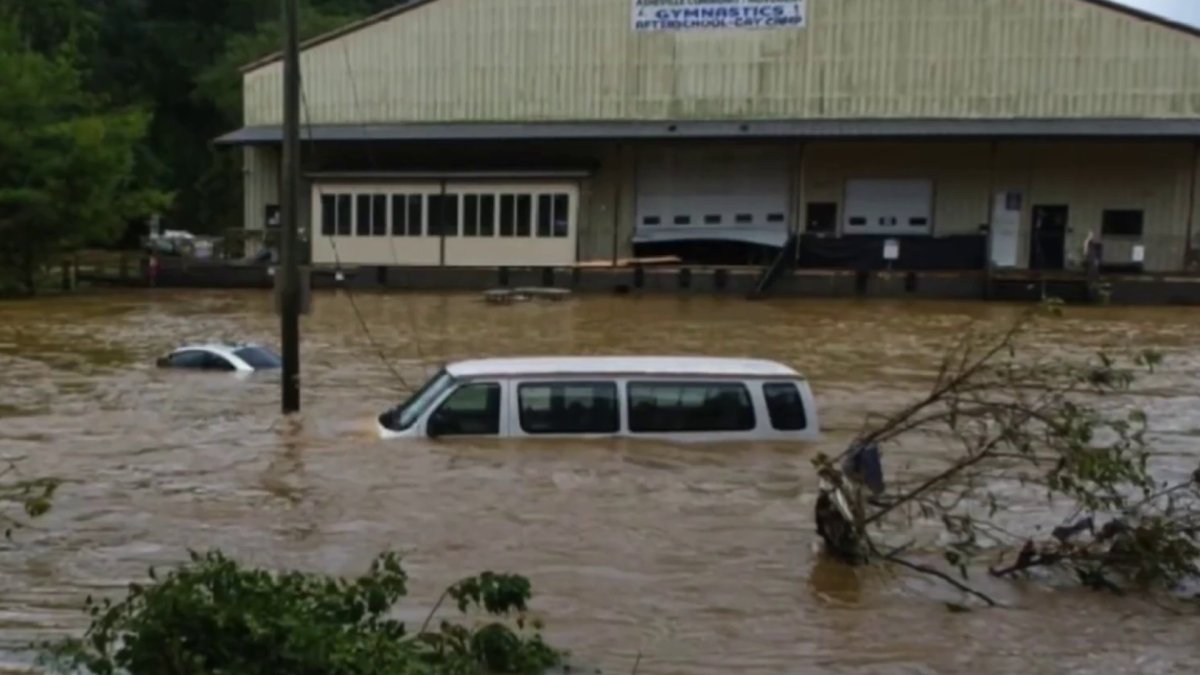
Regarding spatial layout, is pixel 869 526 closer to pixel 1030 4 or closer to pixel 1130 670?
pixel 1130 670

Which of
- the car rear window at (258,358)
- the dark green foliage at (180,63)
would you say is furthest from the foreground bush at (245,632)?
the dark green foliage at (180,63)

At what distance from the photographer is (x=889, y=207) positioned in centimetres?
4769

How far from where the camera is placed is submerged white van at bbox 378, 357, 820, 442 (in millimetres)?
13047

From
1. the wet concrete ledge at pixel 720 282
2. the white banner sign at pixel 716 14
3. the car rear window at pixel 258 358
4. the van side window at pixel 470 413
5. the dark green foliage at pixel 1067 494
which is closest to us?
the dark green foliage at pixel 1067 494

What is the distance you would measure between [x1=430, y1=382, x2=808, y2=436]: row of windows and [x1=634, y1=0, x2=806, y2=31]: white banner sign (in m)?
35.8

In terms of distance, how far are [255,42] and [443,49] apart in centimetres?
2041

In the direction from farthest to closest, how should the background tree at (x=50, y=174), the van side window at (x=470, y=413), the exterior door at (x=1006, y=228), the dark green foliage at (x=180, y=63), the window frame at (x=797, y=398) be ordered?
the dark green foliage at (x=180, y=63) → the exterior door at (x=1006, y=228) → the background tree at (x=50, y=174) → the window frame at (x=797, y=398) → the van side window at (x=470, y=413)

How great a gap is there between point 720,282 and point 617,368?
30.6 metres

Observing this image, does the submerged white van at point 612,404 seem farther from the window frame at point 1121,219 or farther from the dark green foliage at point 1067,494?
the window frame at point 1121,219

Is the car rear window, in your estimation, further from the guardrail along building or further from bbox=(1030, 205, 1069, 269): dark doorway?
bbox=(1030, 205, 1069, 269): dark doorway

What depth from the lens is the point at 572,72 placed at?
49000mm

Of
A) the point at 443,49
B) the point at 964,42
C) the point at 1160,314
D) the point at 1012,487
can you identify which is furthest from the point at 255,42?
the point at 1012,487

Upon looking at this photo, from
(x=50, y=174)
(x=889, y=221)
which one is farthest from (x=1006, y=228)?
(x=50, y=174)

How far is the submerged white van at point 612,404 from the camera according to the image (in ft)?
42.8
